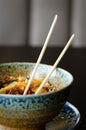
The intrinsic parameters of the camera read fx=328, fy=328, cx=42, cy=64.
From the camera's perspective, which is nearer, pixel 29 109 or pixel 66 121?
pixel 29 109

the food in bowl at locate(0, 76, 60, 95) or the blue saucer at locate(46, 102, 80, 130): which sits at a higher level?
the food in bowl at locate(0, 76, 60, 95)

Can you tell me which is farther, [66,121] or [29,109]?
[66,121]

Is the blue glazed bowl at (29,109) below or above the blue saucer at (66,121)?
above

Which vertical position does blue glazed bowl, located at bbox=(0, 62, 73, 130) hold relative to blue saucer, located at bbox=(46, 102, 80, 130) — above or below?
A: above

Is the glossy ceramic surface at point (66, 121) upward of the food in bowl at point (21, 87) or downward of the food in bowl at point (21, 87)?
downward

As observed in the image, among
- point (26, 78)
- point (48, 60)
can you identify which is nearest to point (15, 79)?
point (26, 78)

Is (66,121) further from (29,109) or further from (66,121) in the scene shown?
(29,109)

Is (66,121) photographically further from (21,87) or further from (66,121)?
(21,87)

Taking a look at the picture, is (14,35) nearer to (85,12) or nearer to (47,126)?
(85,12)

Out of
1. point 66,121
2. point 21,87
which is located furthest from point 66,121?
point 21,87
